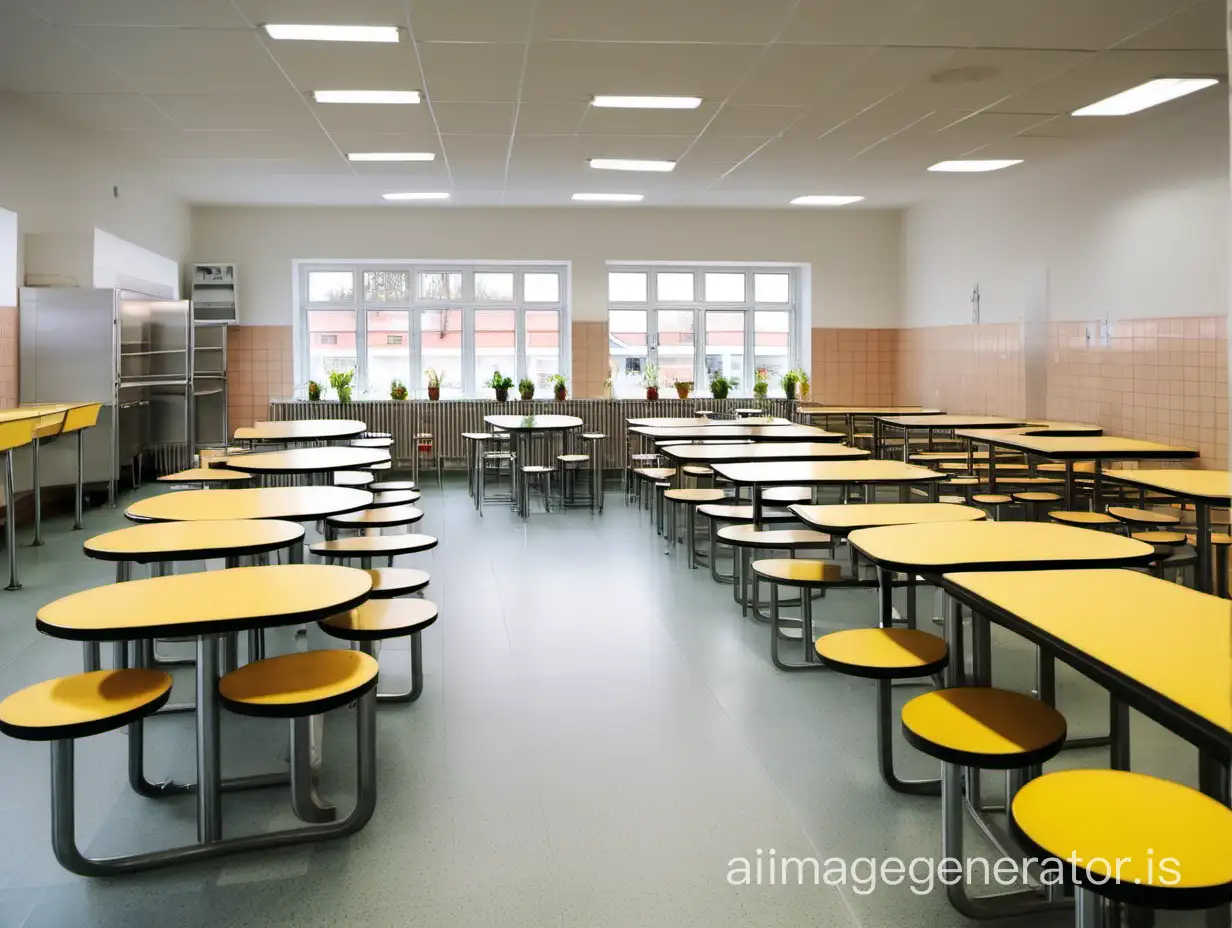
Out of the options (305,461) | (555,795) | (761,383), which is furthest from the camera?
(761,383)

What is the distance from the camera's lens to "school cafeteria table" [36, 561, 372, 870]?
2.28 meters

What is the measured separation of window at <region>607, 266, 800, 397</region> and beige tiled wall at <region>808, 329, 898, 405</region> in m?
0.48

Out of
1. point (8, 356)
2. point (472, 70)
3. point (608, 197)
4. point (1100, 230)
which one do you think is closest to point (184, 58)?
point (472, 70)

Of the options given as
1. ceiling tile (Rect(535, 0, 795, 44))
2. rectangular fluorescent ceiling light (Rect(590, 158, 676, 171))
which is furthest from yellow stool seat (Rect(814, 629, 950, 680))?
rectangular fluorescent ceiling light (Rect(590, 158, 676, 171))

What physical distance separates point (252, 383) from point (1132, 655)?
11544 millimetres

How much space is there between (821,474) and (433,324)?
8598 mm

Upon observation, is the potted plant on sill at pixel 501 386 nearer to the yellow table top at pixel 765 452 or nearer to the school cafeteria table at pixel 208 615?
the yellow table top at pixel 765 452

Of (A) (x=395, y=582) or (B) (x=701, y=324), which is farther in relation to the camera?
(B) (x=701, y=324)

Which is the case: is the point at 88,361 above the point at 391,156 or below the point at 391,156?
below

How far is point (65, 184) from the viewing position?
27.1ft

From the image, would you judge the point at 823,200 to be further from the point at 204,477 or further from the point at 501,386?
the point at 204,477

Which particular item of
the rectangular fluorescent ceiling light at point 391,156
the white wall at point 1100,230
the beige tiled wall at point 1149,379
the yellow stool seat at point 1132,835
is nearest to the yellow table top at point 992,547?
the yellow stool seat at point 1132,835

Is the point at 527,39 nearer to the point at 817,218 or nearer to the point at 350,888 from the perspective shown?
the point at 350,888

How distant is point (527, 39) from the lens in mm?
5664
